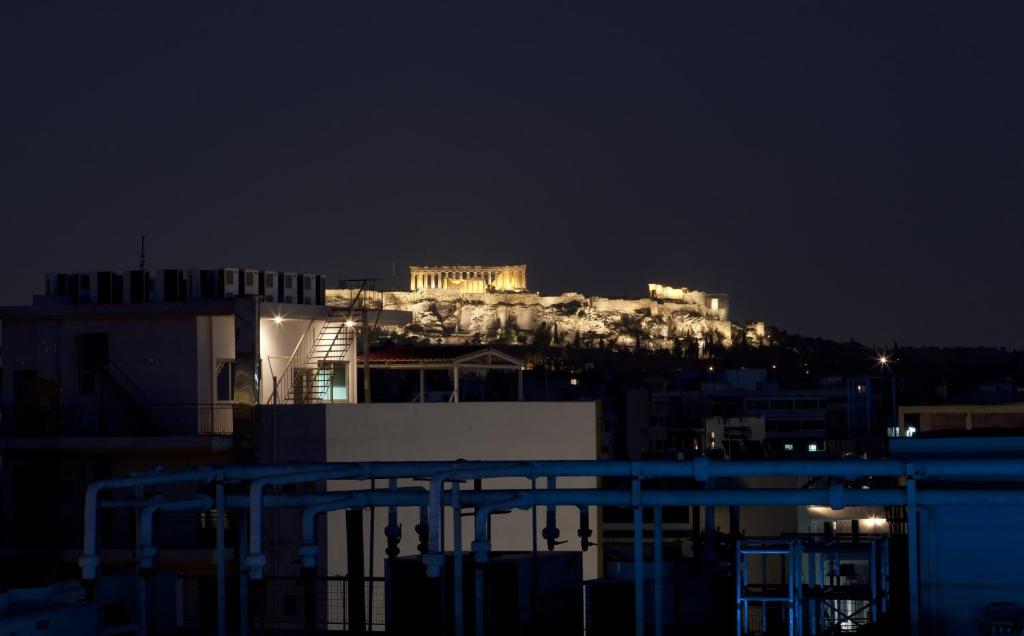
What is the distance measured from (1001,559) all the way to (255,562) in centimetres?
544

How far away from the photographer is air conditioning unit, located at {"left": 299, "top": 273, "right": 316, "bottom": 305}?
3391 cm

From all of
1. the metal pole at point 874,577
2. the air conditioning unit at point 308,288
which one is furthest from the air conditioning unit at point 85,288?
the metal pole at point 874,577

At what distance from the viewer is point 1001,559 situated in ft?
43.6

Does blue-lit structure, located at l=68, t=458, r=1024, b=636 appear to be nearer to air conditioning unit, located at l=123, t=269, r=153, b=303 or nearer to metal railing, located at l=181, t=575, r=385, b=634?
metal railing, located at l=181, t=575, r=385, b=634

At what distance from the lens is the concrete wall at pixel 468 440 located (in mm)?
27453

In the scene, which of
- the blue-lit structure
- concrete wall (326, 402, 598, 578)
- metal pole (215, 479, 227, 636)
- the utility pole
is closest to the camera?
the blue-lit structure

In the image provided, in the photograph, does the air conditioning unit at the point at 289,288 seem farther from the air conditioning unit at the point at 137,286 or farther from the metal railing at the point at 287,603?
the metal railing at the point at 287,603

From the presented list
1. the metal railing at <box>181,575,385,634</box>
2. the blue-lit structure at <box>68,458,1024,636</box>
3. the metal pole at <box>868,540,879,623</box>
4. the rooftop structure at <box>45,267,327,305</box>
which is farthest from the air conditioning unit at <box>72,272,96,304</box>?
the metal pole at <box>868,540,879,623</box>

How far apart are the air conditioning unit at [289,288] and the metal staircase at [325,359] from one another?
207cm

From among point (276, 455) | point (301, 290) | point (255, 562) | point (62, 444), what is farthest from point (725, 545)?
point (301, 290)

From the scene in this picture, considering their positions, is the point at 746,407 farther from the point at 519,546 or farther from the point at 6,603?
the point at 6,603

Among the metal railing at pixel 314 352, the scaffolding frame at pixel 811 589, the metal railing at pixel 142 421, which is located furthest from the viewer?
the metal railing at pixel 314 352

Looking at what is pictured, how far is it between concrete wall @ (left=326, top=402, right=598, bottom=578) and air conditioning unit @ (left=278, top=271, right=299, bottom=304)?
17.6 feet

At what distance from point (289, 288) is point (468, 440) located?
6.26 m
